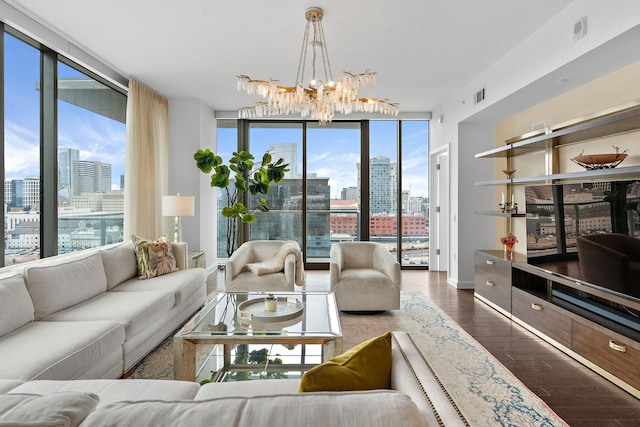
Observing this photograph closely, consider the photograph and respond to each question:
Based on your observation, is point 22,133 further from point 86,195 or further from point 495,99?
point 495,99

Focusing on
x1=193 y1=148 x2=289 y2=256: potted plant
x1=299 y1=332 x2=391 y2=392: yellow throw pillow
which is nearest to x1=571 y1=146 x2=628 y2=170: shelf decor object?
x1=299 y1=332 x2=391 y2=392: yellow throw pillow

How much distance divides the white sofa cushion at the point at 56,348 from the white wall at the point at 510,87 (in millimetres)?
3792

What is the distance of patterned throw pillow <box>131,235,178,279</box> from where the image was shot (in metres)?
3.56

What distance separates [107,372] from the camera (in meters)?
2.20

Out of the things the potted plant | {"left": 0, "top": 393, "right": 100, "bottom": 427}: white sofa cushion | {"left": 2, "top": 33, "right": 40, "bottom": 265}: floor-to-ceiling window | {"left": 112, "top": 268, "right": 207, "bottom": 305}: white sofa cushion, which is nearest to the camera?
{"left": 0, "top": 393, "right": 100, "bottom": 427}: white sofa cushion

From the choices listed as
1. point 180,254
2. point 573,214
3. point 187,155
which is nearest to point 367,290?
point 573,214

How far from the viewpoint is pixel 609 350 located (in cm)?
235

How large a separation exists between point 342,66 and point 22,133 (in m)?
3.21

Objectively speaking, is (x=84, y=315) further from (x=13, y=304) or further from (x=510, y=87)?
(x=510, y=87)

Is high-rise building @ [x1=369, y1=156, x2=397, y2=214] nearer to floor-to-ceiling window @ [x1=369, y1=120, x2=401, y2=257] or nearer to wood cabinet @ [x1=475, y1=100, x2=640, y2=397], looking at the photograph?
floor-to-ceiling window @ [x1=369, y1=120, x2=401, y2=257]

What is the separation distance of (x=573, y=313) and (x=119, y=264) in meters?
3.83

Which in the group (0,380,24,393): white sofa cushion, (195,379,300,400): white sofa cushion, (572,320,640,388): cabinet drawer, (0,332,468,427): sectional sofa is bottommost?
(572,320,640,388): cabinet drawer

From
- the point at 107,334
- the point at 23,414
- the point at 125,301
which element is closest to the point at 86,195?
the point at 125,301

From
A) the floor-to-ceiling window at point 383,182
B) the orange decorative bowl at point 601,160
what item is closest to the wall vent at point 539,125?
the orange decorative bowl at point 601,160
